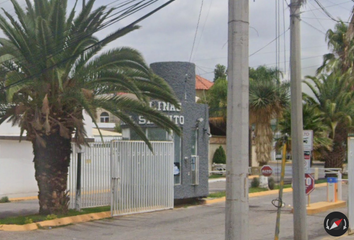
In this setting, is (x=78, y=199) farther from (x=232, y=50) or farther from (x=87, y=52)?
(x=232, y=50)

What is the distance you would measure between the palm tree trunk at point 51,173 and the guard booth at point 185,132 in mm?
3938

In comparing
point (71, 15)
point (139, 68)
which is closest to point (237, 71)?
point (139, 68)

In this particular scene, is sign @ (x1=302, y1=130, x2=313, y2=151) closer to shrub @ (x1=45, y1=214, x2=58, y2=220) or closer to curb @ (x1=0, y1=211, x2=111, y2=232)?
curb @ (x1=0, y1=211, x2=111, y2=232)

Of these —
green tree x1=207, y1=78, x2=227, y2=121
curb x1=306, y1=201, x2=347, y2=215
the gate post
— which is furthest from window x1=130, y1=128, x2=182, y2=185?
green tree x1=207, y1=78, x2=227, y2=121

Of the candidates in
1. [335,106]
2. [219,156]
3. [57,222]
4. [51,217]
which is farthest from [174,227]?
[219,156]

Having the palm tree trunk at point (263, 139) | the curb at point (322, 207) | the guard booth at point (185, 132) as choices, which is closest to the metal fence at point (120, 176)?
the guard booth at point (185, 132)

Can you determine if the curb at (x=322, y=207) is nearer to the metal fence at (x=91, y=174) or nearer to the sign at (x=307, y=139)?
the sign at (x=307, y=139)

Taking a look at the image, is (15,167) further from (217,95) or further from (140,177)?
(217,95)

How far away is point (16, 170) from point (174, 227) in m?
12.9

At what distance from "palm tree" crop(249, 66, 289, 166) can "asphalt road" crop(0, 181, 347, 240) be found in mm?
10421

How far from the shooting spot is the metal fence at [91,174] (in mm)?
16562

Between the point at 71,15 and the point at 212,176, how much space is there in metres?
22.4

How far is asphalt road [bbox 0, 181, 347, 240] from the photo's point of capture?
509 inches

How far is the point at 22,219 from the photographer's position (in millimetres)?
14555
